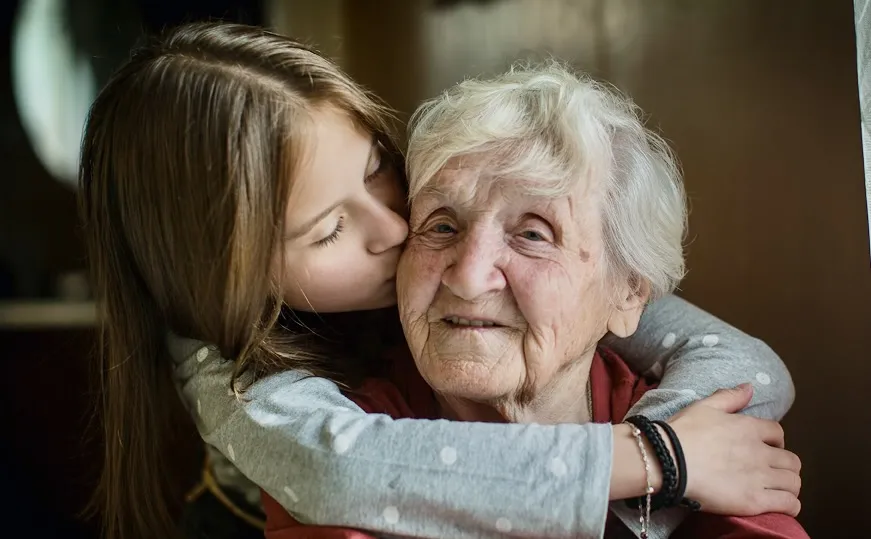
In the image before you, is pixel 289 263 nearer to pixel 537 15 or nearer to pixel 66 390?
pixel 537 15

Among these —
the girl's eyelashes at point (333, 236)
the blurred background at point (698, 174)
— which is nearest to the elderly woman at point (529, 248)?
the girl's eyelashes at point (333, 236)

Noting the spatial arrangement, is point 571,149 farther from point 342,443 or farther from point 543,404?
point 342,443

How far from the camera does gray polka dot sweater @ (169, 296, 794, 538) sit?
90 centimetres

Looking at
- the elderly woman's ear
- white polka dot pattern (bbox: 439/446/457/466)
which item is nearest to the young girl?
white polka dot pattern (bbox: 439/446/457/466)

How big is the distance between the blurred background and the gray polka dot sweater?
1.34ft

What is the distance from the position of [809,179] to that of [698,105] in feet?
0.82

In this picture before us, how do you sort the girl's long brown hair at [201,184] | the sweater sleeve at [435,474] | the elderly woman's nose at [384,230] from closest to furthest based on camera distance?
the sweater sleeve at [435,474] → the girl's long brown hair at [201,184] → the elderly woman's nose at [384,230]

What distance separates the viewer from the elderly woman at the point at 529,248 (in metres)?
1.06

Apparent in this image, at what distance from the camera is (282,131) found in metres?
1.03

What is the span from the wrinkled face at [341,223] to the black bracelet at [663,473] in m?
0.45

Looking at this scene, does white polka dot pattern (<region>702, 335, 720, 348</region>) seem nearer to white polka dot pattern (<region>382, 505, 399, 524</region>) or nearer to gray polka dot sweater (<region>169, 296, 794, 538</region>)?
gray polka dot sweater (<region>169, 296, 794, 538</region>)

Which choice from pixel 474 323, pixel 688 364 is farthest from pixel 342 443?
pixel 688 364

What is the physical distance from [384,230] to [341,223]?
2.5 inches

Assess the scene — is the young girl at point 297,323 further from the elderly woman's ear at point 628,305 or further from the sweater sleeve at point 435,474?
the elderly woman's ear at point 628,305
